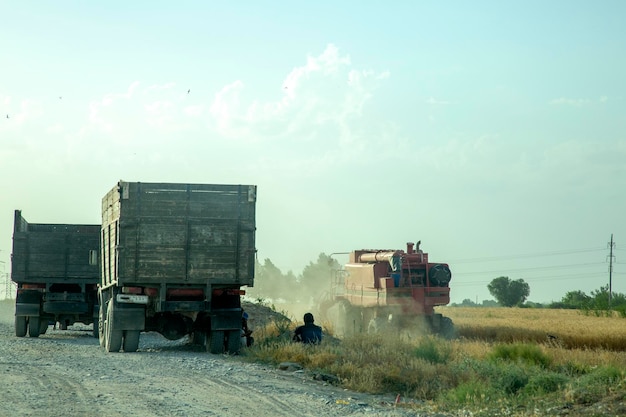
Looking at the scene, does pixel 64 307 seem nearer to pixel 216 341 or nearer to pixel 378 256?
pixel 216 341

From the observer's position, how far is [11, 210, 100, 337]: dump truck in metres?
27.9

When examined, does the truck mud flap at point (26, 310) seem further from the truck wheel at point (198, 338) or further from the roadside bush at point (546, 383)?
the roadside bush at point (546, 383)

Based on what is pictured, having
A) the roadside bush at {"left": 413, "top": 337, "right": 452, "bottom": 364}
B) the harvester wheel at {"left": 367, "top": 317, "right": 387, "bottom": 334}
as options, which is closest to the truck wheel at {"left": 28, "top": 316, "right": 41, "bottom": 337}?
the harvester wheel at {"left": 367, "top": 317, "right": 387, "bottom": 334}

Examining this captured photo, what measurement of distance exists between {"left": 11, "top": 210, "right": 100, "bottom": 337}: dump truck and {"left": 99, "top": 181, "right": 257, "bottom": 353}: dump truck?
7394 millimetres

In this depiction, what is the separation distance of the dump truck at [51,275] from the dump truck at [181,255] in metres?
7.39

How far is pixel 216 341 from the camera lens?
2083 centimetres

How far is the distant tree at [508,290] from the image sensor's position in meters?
111

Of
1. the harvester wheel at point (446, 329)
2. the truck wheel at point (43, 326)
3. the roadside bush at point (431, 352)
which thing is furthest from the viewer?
the harvester wheel at point (446, 329)

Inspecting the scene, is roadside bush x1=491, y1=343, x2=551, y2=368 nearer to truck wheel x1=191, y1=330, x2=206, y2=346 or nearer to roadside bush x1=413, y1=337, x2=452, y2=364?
roadside bush x1=413, y1=337, x2=452, y2=364

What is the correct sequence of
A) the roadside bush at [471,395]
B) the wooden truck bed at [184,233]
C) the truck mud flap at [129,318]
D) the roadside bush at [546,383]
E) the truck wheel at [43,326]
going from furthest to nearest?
the truck wheel at [43,326], the truck mud flap at [129,318], the wooden truck bed at [184,233], the roadside bush at [546,383], the roadside bush at [471,395]

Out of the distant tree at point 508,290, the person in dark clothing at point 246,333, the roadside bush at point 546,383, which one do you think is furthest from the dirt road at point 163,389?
the distant tree at point 508,290

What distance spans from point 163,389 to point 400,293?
16.1 metres

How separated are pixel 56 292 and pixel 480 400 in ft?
60.0

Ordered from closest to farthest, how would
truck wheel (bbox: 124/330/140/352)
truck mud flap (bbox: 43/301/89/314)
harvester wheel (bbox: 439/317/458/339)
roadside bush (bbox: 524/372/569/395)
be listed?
roadside bush (bbox: 524/372/569/395), truck wheel (bbox: 124/330/140/352), truck mud flap (bbox: 43/301/89/314), harvester wheel (bbox: 439/317/458/339)
